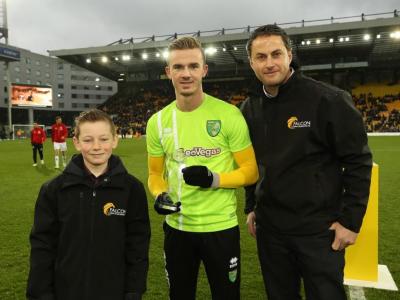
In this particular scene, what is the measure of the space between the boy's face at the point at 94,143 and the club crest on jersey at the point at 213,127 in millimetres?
627

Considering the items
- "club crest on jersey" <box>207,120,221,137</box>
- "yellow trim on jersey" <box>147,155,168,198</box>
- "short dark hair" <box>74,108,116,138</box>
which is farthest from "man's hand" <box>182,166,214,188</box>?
"short dark hair" <box>74,108,116,138</box>

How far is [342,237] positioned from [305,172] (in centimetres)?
41

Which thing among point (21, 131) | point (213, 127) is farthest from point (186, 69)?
point (21, 131)

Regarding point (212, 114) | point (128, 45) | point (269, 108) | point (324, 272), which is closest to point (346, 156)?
point (269, 108)

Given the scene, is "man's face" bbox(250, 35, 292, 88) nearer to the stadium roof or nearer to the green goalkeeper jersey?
the green goalkeeper jersey

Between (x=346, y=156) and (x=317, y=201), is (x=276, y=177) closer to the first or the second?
(x=317, y=201)

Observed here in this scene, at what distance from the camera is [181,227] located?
2510 mm

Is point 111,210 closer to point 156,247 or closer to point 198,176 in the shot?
point 198,176

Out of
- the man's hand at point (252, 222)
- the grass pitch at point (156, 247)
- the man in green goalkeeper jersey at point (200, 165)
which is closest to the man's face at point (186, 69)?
the man in green goalkeeper jersey at point (200, 165)

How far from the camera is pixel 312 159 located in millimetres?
2271

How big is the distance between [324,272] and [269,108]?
1.01 m

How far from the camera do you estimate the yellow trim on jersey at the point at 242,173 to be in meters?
2.40

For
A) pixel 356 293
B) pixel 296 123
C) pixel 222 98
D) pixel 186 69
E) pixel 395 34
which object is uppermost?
pixel 395 34

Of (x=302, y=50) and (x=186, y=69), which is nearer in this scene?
(x=186, y=69)
